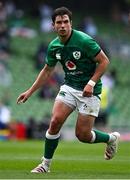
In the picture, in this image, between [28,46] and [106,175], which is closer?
[106,175]

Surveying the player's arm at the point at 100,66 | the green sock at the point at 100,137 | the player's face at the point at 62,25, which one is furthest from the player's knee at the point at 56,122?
the player's face at the point at 62,25

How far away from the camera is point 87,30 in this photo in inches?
1239

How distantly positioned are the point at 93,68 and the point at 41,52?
17647 mm

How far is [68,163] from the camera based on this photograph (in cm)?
1525

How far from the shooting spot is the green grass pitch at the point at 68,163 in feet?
37.8

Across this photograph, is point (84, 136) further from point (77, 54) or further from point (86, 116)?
point (77, 54)

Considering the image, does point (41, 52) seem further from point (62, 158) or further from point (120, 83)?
point (62, 158)

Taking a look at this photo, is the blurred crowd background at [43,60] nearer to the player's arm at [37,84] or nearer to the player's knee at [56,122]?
the player's arm at [37,84]

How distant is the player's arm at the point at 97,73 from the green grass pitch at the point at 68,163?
3.95ft

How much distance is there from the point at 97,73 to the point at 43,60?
58.8 feet

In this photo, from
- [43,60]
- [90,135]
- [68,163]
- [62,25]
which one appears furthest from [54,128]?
[43,60]

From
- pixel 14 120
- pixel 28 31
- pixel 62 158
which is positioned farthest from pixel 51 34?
pixel 62 158

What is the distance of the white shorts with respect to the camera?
40.3 feet

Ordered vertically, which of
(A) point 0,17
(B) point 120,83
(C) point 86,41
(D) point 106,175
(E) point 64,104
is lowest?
(B) point 120,83
